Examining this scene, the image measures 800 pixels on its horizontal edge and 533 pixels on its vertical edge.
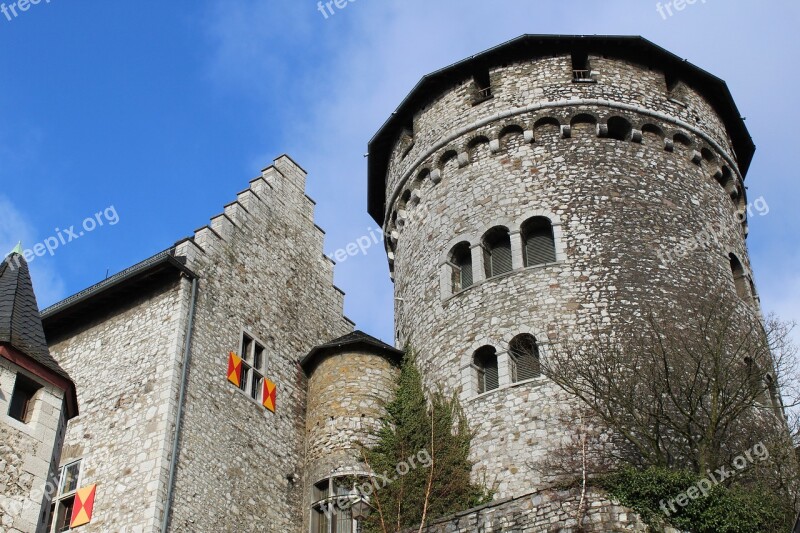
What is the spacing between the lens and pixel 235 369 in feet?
69.7

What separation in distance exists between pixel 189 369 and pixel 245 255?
3.88 metres

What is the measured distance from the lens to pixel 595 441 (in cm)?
1822

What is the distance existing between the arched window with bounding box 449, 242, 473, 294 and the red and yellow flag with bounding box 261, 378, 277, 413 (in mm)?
4200

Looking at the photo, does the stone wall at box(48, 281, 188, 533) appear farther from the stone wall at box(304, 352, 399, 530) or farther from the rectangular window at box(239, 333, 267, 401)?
the stone wall at box(304, 352, 399, 530)

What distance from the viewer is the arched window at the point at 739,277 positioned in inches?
876

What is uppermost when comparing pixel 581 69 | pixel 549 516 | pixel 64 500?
pixel 581 69

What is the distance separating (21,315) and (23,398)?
159cm

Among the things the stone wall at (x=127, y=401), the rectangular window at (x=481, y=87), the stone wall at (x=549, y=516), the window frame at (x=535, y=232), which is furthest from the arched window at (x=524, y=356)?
the rectangular window at (x=481, y=87)

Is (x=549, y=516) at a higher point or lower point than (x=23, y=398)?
lower

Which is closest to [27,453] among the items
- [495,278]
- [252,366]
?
[252,366]

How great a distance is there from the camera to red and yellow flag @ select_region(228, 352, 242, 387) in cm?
2106

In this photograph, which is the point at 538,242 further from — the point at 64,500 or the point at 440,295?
the point at 64,500

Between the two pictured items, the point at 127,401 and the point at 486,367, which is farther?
the point at 486,367
